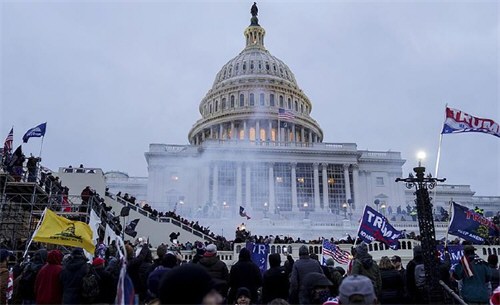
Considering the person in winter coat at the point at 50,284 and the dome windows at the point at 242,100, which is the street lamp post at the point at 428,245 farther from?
the dome windows at the point at 242,100

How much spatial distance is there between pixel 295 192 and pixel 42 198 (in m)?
41.3

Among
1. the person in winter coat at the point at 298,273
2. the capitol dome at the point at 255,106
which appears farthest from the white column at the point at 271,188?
the person in winter coat at the point at 298,273

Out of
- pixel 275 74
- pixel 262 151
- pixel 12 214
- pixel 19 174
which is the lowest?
pixel 12 214

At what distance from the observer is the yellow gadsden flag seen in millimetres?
11648

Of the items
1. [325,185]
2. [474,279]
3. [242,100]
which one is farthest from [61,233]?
[242,100]

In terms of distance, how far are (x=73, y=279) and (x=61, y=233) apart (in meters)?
4.04

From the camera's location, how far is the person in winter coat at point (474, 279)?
→ 371 inches

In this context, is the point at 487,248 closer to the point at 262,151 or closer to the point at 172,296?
the point at 172,296

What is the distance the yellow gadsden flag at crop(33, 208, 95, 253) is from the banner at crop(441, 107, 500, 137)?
38.9ft

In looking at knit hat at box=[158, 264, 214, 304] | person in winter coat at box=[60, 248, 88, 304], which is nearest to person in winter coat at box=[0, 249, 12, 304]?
person in winter coat at box=[60, 248, 88, 304]

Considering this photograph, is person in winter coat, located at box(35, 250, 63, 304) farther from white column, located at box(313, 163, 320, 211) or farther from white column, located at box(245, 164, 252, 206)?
white column, located at box(313, 163, 320, 211)

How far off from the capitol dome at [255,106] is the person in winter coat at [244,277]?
64.1 m

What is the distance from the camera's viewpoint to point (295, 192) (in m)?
62.4

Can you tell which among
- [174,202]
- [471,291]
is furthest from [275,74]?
[471,291]
